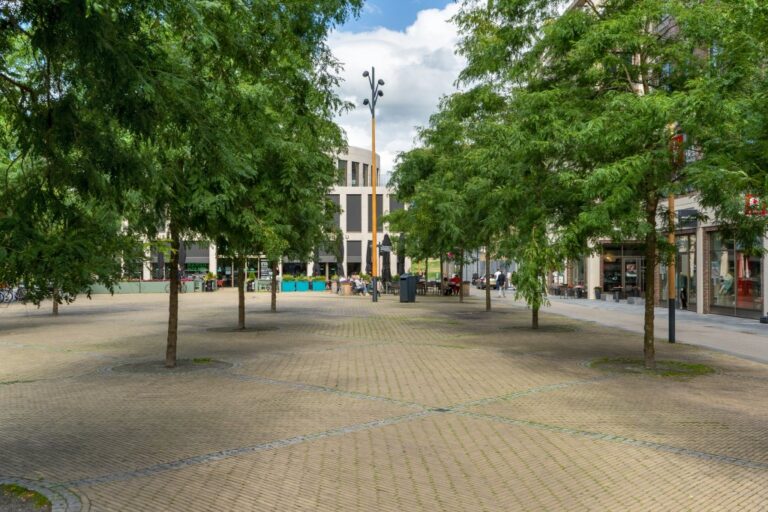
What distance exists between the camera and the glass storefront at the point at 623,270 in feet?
115

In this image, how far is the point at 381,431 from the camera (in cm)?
704

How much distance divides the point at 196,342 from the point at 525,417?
9.80 m

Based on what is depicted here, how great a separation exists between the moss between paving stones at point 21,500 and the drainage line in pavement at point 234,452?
1.03ft

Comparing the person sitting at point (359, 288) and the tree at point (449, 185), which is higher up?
the tree at point (449, 185)

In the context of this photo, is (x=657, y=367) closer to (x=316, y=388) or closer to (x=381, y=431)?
(x=316, y=388)

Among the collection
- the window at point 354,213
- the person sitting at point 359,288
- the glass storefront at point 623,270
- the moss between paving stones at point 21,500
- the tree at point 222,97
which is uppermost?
the window at point 354,213

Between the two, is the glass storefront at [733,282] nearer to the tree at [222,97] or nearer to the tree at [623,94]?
the tree at [623,94]

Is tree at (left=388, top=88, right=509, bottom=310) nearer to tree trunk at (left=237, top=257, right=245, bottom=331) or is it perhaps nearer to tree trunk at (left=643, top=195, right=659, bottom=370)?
tree trunk at (left=643, top=195, right=659, bottom=370)

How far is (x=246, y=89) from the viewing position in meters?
11.3

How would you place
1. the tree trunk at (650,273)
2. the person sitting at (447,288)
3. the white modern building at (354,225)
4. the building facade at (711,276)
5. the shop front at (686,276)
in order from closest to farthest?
1. the tree trunk at (650,273)
2. the building facade at (711,276)
3. the shop front at (686,276)
4. the person sitting at (447,288)
5. the white modern building at (354,225)

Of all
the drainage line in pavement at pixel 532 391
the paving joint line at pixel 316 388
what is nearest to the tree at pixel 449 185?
the drainage line in pavement at pixel 532 391

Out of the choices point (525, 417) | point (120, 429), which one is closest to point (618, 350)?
point (525, 417)

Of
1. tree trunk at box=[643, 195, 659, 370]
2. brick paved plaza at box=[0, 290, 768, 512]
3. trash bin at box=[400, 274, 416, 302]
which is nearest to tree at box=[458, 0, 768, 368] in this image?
tree trunk at box=[643, 195, 659, 370]

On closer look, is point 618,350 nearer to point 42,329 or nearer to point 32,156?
point 32,156
